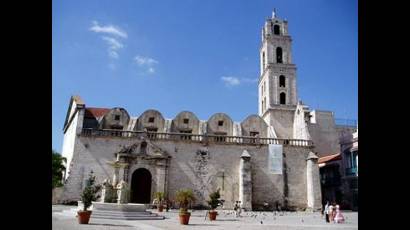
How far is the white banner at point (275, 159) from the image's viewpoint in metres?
27.9

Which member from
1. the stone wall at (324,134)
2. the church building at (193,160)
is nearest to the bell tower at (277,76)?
the stone wall at (324,134)

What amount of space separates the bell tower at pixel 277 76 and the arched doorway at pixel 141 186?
47.9ft

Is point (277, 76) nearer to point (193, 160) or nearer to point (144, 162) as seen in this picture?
point (193, 160)

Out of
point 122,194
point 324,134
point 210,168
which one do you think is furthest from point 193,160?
point 324,134

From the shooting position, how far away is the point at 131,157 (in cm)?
2600

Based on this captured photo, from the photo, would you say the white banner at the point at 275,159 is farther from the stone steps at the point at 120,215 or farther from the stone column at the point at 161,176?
the stone steps at the point at 120,215

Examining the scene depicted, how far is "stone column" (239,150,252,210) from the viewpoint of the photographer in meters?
26.2

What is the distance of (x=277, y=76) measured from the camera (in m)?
37.4

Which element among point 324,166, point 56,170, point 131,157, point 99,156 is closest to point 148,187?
point 131,157

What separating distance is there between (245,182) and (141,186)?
296 inches

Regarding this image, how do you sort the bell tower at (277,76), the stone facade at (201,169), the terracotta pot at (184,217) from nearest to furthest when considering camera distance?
the terracotta pot at (184,217), the stone facade at (201,169), the bell tower at (277,76)

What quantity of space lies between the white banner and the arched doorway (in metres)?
9.23
